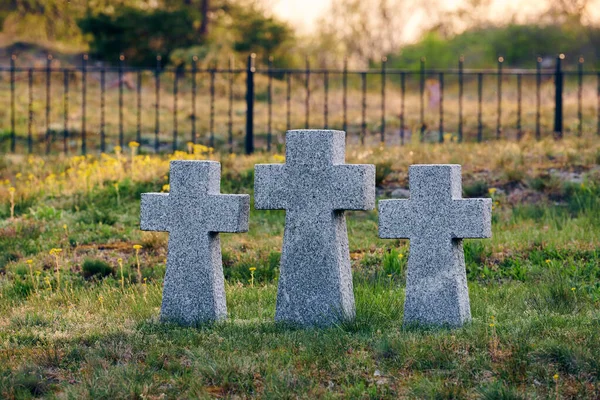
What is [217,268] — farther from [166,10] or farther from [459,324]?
[166,10]

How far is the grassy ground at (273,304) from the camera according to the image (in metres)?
4.30

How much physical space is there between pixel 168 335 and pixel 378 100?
14159 mm

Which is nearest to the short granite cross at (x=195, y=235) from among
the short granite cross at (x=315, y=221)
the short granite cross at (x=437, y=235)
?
the short granite cross at (x=315, y=221)

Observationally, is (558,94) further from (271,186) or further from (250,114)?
(271,186)

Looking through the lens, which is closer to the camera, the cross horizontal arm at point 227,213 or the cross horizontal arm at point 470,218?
the cross horizontal arm at point 470,218

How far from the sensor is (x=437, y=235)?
5.06 metres

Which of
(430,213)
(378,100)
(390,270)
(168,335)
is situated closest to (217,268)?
(168,335)

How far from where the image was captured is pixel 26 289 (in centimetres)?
672

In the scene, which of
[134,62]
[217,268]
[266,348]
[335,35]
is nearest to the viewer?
[266,348]

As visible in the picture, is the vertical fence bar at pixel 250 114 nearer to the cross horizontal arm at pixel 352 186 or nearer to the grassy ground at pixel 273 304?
the grassy ground at pixel 273 304

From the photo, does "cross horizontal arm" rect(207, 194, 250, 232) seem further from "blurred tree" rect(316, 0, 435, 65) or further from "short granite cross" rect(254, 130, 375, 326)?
"blurred tree" rect(316, 0, 435, 65)

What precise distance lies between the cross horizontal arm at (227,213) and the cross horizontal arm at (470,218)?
4.32 ft

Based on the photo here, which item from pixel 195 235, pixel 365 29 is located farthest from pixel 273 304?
pixel 365 29

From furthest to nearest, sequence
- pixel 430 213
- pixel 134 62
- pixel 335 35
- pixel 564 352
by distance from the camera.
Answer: pixel 335 35 → pixel 134 62 → pixel 430 213 → pixel 564 352
